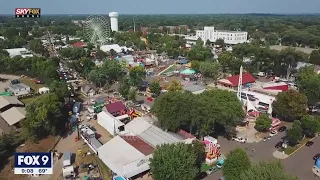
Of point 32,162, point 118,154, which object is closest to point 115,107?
point 118,154

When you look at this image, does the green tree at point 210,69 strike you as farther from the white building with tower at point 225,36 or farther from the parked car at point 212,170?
the white building with tower at point 225,36

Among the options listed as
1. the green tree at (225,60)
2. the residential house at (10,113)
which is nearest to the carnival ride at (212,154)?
the residential house at (10,113)

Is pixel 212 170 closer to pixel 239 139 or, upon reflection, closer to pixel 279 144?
pixel 239 139

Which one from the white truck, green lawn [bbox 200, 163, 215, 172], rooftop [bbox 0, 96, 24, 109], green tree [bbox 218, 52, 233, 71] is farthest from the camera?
green tree [bbox 218, 52, 233, 71]

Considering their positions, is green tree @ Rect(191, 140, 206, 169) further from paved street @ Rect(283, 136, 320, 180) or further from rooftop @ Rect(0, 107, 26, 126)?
rooftop @ Rect(0, 107, 26, 126)

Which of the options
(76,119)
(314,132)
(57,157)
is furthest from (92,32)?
(314,132)

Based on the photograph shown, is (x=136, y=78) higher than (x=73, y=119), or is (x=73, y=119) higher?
(x=136, y=78)

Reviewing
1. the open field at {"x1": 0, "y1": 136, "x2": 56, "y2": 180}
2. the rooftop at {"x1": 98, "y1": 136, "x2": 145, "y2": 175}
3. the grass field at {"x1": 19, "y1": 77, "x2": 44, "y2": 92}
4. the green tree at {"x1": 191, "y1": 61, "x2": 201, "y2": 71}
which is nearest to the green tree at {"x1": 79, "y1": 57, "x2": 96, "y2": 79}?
the grass field at {"x1": 19, "y1": 77, "x2": 44, "y2": 92}
